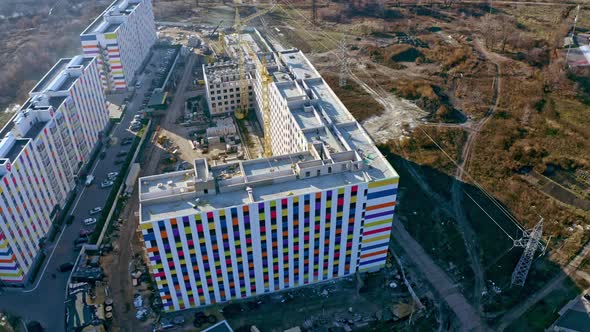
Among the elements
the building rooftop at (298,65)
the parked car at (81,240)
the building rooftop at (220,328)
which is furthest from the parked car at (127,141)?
the building rooftop at (220,328)

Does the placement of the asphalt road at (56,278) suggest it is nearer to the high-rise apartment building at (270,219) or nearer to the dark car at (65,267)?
the dark car at (65,267)

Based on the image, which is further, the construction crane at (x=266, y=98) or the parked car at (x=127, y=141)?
the parked car at (x=127, y=141)

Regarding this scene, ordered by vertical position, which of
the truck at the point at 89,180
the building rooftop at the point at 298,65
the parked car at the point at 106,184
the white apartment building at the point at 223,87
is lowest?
the parked car at the point at 106,184

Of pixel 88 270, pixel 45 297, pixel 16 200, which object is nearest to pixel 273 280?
pixel 88 270

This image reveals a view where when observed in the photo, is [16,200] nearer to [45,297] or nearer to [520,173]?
[45,297]

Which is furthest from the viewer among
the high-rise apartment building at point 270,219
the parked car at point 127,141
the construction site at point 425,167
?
the parked car at point 127,141

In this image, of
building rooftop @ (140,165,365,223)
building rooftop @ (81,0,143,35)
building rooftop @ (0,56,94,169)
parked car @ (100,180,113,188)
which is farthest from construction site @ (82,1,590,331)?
building rooftop @ (81,0,143,35)
